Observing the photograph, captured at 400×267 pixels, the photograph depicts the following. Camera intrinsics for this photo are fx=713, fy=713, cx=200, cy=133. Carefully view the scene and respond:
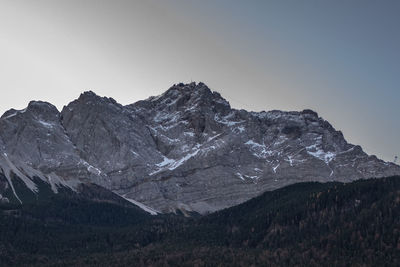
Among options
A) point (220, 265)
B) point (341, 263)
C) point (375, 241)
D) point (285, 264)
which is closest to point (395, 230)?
point (375, 241)

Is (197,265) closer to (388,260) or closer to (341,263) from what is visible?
(341,263)

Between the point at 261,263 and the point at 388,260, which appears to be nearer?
the point at 388,260

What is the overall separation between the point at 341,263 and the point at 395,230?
20188 millimetres

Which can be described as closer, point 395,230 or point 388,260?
point 388,260

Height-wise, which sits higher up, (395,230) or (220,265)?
(395,230)

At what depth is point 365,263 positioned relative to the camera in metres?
188

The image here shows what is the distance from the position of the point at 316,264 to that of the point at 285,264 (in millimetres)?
9153

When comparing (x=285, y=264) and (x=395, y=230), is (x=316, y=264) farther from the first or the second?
(x=395, y=230)

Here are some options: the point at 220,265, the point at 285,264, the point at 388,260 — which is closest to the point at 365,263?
the point at 388,260

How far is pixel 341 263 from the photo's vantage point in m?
191

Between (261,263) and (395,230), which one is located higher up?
(395,230)

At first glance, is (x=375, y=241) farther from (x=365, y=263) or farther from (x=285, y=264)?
(x=285, y=264)

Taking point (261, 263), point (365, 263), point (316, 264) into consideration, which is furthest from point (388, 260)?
point (261, 263)

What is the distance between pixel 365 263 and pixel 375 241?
1325cm
